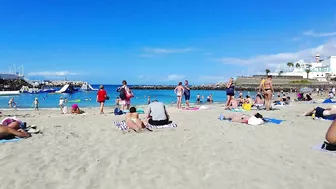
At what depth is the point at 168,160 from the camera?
537 cm

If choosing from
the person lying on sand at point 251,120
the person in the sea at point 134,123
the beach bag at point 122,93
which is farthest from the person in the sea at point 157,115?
the beach bag at point 122,93

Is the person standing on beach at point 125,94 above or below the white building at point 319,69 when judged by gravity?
below

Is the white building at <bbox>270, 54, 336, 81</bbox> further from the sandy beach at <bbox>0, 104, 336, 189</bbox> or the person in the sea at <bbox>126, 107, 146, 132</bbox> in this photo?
the sandy beach at <bbox>0, 104, 336, 189</bbox>

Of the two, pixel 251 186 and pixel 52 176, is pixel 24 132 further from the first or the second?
pixel 251 186

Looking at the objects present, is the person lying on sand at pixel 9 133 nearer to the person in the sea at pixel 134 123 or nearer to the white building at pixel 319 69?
the person in the sea at pixel 134 123

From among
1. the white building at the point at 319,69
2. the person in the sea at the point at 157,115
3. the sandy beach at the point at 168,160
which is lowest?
the sandy beach at the point at 168,160

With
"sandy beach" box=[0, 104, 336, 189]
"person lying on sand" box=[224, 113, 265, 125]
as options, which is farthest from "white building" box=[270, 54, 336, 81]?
"sandy beach" box=[0, 104, 336, 189]

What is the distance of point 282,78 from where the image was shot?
9088cm

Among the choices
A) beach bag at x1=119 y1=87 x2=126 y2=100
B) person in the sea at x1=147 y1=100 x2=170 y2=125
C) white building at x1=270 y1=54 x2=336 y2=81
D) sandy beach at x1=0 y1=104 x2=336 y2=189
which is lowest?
sandy beach at x1=0 y1=104 x2=336 y2=189

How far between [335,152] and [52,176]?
16.2 feet

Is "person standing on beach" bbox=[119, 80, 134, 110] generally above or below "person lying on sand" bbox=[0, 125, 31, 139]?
above

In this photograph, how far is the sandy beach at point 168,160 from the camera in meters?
4.22

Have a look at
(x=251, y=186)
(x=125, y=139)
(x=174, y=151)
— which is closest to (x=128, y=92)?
(x=125, y=139)

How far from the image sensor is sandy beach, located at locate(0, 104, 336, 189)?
13.8ft
